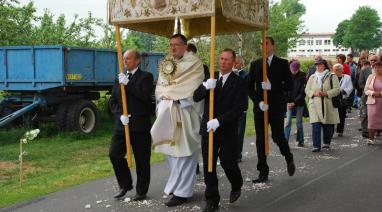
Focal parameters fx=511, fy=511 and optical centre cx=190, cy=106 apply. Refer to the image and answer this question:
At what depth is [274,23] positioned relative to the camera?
47.4 m

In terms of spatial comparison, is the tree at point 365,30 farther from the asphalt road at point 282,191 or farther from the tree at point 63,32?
the asphalt road at point 282,191

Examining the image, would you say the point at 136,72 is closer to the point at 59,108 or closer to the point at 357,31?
the point at 59,108

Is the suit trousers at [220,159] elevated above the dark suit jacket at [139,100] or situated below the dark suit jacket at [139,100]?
below

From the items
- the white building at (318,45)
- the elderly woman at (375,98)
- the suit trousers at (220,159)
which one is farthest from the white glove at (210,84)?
the white building at (318,45)

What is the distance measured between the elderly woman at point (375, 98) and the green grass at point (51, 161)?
4339 mm

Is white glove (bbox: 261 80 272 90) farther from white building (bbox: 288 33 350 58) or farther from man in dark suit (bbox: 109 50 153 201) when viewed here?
white building (bbox: 288 33 350 58)

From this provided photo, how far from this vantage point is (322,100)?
9.88m

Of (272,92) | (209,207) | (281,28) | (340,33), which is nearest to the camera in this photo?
(209,207)

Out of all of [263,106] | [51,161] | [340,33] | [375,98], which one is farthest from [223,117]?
[340,33]

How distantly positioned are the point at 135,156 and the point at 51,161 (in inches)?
168

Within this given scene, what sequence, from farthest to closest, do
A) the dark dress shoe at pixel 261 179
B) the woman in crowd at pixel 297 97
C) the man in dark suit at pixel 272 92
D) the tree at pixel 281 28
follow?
1. the tree at pixel 281 28
2. the woman in crowd at pixel 297 97
3. the dark dress shoe at pixel 261 179
4. the man in dark suit at pixel 272 92

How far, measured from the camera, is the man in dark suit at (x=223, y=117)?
18.9ft

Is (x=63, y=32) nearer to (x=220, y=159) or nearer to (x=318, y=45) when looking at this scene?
(x=220, y=159)

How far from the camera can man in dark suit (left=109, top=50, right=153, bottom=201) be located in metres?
6.27
